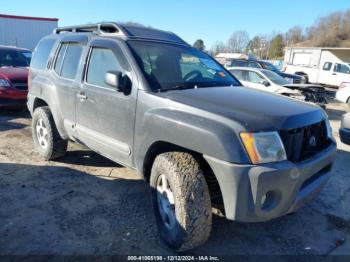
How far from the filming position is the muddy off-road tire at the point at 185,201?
8.46ft

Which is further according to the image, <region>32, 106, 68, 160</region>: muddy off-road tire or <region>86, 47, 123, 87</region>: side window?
<region>32, 106, 68, 160</region>: muddy off-road tire

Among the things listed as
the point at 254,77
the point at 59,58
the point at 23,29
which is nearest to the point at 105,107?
the point at 59,58

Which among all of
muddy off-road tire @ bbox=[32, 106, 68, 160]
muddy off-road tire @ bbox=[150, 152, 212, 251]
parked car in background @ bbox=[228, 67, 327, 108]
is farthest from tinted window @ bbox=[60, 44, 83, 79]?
parked car in background @ bbox=[228, 67, 327, 108]

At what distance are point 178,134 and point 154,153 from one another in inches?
21.1

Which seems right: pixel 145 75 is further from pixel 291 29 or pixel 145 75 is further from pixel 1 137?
pixel 291 29

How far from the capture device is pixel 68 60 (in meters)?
4.26

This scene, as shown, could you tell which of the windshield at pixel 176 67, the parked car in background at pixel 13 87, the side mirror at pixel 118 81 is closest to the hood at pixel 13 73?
the parked car in background at pixel 13 87

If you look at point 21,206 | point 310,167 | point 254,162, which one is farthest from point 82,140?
point 310,167

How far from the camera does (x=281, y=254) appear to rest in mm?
2920

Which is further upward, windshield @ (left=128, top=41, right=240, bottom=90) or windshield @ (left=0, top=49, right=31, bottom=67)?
windshield @ (left=128, top=41, right=240, bottom=90)

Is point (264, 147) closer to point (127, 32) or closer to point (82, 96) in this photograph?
point (127, 32)

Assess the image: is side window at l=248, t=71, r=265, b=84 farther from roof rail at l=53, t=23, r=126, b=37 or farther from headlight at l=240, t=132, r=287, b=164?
headlight at l=240, t=132, r=287, b=164

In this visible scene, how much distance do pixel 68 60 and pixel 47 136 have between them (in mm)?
1207

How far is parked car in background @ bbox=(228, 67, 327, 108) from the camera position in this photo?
972 centimetres
